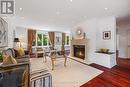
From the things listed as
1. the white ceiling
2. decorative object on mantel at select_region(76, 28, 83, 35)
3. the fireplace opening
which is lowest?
the fireplace opening

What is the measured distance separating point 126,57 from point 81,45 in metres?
3.53

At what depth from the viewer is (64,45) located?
12.3 meters

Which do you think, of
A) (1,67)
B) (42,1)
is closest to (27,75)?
(1,67)

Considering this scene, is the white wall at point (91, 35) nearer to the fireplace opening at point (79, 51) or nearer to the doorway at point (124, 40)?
the fireplace opening at point (79, 51)

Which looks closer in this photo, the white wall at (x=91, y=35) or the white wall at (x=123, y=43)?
the white wall at (x=91, y=35)

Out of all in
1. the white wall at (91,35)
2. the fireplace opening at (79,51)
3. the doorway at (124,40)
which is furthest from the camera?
the doorway at (124,40)

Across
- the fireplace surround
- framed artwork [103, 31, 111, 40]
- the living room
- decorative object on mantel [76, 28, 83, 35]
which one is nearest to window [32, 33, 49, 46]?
the living room

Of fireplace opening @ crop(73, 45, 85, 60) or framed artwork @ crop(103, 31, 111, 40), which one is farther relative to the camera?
fireplace opening @ crop(73, 45, 85, 60)

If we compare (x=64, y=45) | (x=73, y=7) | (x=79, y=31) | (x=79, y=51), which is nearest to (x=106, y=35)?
(x=79, y=31)

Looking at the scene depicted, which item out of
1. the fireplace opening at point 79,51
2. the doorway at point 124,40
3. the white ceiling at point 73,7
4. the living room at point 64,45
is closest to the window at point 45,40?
the living room at point 64,45

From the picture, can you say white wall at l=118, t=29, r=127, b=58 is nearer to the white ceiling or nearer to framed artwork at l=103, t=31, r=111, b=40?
framed artwork at l=103, t=31, r=111, b=40

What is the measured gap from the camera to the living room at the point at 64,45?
2.22 meters

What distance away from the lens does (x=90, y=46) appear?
6.23 meters

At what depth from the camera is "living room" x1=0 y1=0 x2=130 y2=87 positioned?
222 centimetres
